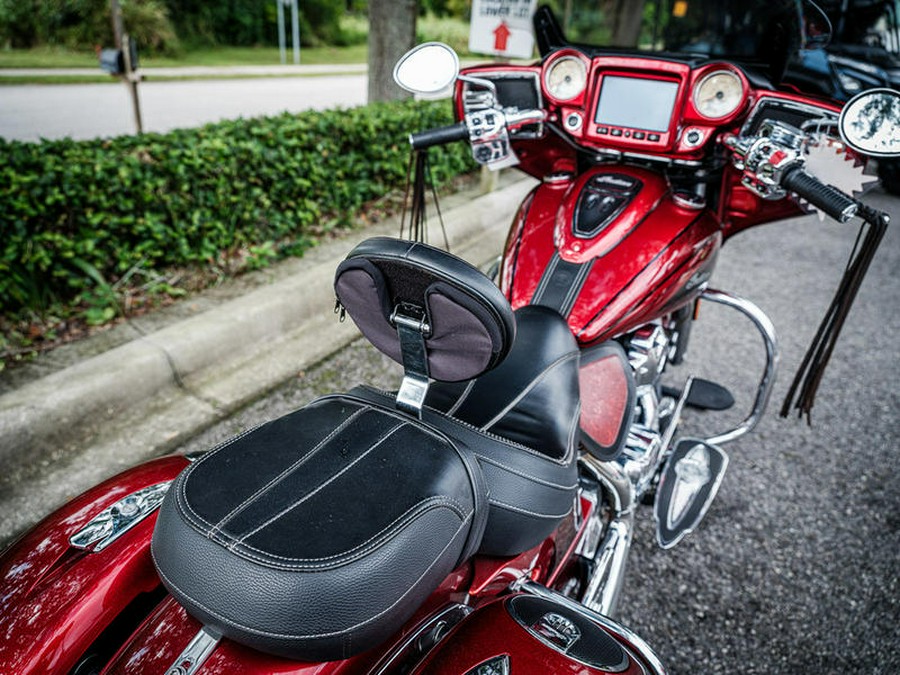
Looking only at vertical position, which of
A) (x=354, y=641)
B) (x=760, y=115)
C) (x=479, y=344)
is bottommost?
(x=354, y=641)

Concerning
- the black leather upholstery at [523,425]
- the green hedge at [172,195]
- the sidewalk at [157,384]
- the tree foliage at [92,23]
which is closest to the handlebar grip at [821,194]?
the black leather upholstery at [523,425]

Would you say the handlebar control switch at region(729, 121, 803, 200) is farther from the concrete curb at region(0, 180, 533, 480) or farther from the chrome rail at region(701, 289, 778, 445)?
the concrete curb at region(0, 180, 533, 480)

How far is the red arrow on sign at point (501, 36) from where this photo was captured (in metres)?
4.50

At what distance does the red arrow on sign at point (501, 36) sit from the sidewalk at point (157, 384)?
2231mm

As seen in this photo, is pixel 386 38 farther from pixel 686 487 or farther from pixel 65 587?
pixel 65 587

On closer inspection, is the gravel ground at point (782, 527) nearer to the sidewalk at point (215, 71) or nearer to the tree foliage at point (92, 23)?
the sidewalk at point (215, 71)

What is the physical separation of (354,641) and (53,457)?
1.91 metres

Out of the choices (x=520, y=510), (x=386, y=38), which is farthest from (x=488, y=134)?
(x=386, y=38)

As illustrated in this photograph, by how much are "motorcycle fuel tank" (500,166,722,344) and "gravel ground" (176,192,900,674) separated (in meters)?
0.97

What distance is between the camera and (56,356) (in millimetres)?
2545

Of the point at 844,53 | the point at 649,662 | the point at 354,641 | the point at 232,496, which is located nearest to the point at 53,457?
the point at 232,496

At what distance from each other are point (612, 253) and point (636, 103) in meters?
0.42

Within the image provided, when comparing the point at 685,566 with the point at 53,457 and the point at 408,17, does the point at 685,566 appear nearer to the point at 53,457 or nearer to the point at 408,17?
the point at 53,457

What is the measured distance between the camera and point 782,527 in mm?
2252
